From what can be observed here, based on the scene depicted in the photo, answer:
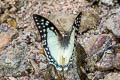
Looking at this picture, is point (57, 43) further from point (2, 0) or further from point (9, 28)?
point (2, 0)

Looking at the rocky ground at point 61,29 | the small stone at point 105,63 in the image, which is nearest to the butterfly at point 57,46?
the rocky ground at point 61,29

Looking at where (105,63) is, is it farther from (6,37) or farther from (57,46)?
(6,37)

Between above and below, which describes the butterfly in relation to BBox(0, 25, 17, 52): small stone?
above

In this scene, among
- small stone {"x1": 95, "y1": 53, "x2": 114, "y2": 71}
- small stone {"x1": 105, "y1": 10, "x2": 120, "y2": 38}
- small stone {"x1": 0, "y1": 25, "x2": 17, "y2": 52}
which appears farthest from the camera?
small stone {"x1": 0, "y1": 25, "x2": 17, "y2": 52}

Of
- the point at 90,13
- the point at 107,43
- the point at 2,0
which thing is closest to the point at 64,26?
the point at 90,13

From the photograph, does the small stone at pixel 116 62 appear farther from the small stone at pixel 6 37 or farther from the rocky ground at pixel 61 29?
the small stone at pixel 6 37

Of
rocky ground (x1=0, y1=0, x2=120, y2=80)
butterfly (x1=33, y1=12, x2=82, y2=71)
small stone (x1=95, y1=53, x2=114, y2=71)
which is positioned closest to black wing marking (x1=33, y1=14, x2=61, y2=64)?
butterfly (x1=33, y1=12, x2=82, y2=71)

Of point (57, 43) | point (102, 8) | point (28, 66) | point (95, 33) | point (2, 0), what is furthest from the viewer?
point (2, 0)

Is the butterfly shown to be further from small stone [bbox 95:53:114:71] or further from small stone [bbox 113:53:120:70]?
small stone [bbox 113:53:120:70]

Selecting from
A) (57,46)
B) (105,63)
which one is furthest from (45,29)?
(105,63)
